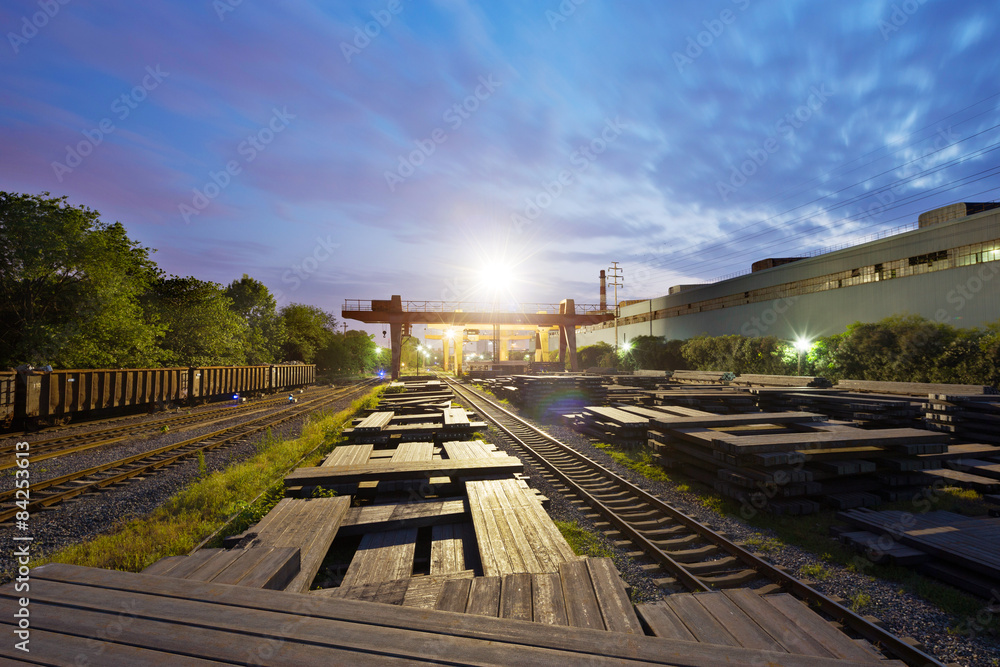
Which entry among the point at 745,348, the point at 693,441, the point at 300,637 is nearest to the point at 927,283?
the point at 745,348

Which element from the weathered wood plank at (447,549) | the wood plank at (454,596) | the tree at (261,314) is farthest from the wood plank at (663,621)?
the tree at (261,314)

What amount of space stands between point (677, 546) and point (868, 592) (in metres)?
1.74

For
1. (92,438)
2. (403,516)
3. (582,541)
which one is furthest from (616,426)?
(92,438)

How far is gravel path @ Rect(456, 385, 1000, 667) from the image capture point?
317 cm

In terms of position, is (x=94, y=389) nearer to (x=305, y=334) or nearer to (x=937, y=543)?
(x=937, y=543)

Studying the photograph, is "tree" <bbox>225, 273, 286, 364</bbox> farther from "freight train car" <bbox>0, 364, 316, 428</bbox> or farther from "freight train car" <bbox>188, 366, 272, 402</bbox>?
"freight train car" <bbox>0, 364, 316, 428</bbox>

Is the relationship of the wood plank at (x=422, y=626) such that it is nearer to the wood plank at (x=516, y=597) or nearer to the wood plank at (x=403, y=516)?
the wood plank at (x=516, y=597)

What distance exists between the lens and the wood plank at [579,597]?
2387 mm

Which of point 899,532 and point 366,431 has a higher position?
point 366,431

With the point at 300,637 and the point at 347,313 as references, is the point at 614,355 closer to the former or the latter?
the point at 347,313

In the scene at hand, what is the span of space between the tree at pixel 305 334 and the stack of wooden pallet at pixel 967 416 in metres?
43.2

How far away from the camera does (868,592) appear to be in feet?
12.7

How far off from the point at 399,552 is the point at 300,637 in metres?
2.48

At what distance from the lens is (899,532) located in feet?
15.0
